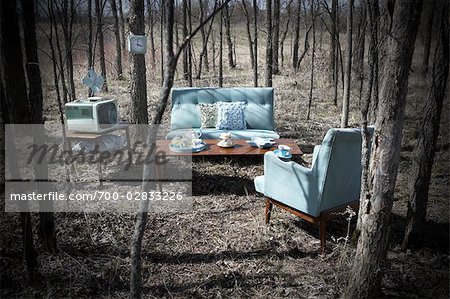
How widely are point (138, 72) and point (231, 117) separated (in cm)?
140

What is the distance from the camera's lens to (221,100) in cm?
538

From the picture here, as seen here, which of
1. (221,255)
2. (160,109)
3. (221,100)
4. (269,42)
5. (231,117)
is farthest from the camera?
(269,42)

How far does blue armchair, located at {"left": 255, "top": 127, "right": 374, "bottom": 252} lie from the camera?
264 centimetres

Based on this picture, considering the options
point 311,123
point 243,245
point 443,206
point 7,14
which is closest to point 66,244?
point 243,245

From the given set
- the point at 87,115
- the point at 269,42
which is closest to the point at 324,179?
the point at 87,115

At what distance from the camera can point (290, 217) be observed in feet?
11.0

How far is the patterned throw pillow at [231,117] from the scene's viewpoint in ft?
16.6

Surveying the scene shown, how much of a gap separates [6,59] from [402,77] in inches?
90.7

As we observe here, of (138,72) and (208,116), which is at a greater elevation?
(138,72)

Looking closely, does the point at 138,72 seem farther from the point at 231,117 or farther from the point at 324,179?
the point at 324,179

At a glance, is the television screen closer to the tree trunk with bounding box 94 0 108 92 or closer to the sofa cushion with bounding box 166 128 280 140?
the sofa cushion with bounding box 166 128 280 140

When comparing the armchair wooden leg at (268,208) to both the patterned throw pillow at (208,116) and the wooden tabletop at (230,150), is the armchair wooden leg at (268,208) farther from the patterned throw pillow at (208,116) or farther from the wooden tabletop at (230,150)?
the patterned throw pillow at (208,116)

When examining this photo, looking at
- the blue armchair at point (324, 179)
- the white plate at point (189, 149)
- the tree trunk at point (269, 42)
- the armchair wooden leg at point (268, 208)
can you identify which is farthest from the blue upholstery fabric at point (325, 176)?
the tree trunk at point (269, 42)

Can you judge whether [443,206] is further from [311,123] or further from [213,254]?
[311,123]
